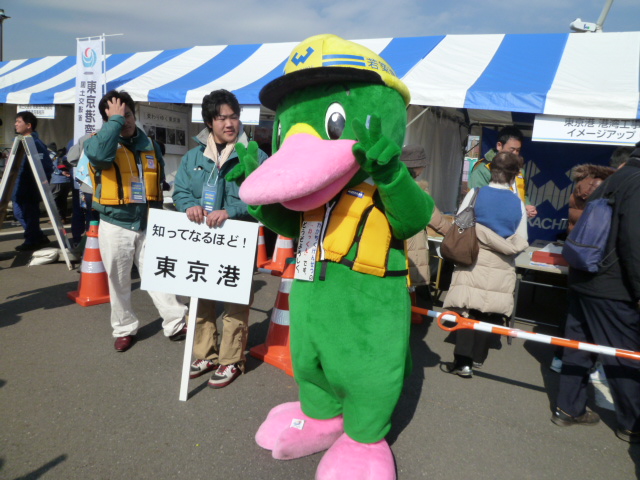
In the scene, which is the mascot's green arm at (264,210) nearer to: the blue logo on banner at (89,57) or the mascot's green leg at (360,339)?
the mascot's green leg at (360,339)

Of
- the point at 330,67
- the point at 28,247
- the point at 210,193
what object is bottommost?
the point at 28,247

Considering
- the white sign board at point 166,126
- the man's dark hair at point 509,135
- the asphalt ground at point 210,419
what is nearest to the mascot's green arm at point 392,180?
the asphalt ground at point 210,419

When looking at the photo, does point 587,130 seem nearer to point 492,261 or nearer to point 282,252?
point 492,261

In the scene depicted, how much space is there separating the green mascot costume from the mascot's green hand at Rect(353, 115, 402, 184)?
20 millimetres

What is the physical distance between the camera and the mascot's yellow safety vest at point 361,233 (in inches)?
80.9

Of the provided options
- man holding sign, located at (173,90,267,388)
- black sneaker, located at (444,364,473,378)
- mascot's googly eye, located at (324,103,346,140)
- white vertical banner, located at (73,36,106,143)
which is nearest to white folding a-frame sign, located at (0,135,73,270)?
white vertical banner, located at (73,36,106,143)

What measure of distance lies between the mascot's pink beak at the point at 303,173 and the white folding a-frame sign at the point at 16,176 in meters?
4.57

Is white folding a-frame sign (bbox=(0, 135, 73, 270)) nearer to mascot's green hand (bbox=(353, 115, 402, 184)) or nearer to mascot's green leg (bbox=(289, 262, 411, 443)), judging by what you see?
mascot's green leg (bbox=(289, 262, 411, 443))

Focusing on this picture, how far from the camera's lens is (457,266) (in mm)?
3703

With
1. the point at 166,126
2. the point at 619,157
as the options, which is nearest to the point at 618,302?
the point at 619,157

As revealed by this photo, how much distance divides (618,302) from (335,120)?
2.08 metres

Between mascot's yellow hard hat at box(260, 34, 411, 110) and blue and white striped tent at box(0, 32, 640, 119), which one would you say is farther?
blue and white striped tent at box(0, 32, 640, 119)

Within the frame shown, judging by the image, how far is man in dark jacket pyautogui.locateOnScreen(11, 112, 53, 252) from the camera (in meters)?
6.31

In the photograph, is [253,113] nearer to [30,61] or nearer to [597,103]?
[597,103]
